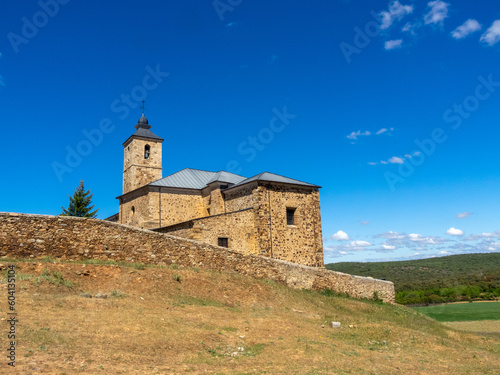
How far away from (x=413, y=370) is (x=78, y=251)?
10653mm

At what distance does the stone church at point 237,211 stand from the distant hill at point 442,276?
26272 mm

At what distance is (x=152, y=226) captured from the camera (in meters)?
23.4

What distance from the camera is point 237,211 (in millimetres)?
19719

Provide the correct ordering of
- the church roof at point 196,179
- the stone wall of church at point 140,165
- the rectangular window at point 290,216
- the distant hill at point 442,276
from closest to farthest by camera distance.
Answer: the rectangular window at point 290,216
the church roof at point 196,179
the stone wall of church at point 140,165
the distant hill at point 442,276

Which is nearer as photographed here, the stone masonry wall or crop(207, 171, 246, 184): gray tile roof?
the stone masonry wall

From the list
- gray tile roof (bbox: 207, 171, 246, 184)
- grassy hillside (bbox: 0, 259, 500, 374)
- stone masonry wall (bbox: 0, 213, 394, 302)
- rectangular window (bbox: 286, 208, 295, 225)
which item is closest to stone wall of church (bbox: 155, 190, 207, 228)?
gray tile roof (bbox: 207, 171, 246, 184)

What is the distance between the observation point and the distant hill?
45.4 metres

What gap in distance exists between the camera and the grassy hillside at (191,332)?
6.29 m

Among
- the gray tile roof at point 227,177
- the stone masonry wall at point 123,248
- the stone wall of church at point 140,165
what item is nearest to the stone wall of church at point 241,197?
the gray tile roof at point 227,177

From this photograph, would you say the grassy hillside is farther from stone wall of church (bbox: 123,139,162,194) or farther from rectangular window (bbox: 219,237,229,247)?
stone wall of church (bbox: 123,139,162,194)

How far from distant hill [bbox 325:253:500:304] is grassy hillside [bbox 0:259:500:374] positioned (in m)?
34.6

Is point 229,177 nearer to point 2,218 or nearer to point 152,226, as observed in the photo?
point 152,226

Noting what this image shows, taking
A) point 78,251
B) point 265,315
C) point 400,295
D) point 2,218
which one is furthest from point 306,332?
point 400,295

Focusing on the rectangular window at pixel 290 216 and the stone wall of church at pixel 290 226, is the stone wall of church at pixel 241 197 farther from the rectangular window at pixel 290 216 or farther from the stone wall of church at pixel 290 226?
the rectangular window at pixel 290 216
